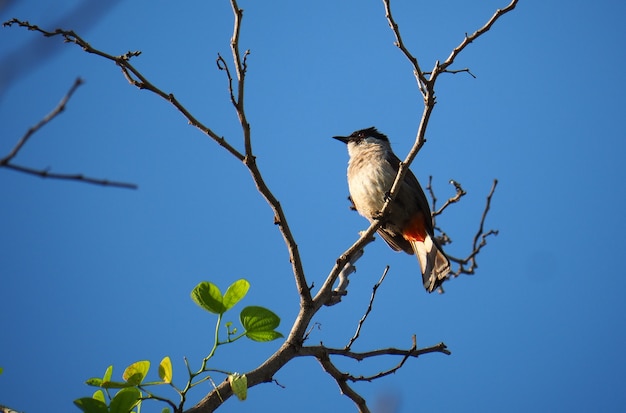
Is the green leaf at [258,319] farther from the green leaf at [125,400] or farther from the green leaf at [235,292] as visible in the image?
the green leaf at [125,400]

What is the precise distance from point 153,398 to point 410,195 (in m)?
3.65

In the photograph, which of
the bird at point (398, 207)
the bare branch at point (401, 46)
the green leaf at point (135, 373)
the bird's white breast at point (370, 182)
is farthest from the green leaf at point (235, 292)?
the bird's white breast at point (370, 182)

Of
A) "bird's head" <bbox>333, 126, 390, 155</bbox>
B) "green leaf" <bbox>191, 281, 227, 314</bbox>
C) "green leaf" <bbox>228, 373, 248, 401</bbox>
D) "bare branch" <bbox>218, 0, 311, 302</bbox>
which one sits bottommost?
"green leaf" <bbox>228, 373, 248, 401</bbox>

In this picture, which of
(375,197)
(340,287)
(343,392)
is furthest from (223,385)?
(375,197)

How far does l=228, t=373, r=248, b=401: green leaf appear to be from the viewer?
2729mm

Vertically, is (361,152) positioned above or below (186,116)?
above

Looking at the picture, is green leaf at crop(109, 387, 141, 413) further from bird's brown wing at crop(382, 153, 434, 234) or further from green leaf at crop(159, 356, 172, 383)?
bird's brown wing at crop(382, 153, 434, 234)

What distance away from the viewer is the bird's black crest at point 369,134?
24.0 feet

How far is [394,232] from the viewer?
5996 millimetres

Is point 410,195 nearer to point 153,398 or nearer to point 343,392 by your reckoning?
point 343,392

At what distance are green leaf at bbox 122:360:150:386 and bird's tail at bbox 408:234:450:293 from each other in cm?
296

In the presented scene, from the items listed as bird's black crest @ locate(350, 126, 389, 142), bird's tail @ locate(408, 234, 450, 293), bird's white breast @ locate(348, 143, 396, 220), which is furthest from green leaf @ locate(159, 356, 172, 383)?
bird's black crest @ locate(350, 126, 389, 142)

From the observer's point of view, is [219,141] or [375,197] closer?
[219,141]

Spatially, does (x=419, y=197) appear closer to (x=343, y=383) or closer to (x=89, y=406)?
(x=343, y=383)
